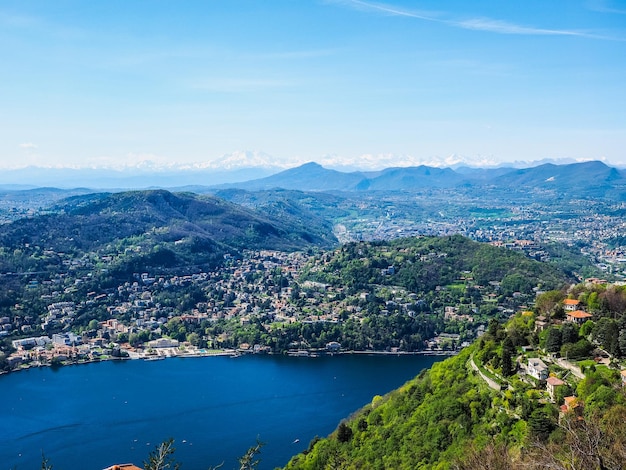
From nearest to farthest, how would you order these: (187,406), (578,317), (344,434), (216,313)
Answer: (578,317)
(344,434)
(187,406)
(216,313)

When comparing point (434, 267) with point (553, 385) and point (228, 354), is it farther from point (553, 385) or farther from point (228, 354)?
point (553, 385)

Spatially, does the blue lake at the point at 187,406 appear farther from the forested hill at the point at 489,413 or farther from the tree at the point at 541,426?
the tree at the point at 541,426

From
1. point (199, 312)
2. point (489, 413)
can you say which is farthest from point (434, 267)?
point (489, 413)

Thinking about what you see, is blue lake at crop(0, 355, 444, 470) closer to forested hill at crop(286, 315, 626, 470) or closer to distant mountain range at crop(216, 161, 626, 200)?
forested hill at crop(286, 315, 626, 470)

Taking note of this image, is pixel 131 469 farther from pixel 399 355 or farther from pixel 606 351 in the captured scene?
pixel 399 355

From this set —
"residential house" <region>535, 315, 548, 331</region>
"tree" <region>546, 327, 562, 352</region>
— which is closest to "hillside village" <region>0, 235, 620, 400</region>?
"residential house" <region>535, 315, 548, 331</region>

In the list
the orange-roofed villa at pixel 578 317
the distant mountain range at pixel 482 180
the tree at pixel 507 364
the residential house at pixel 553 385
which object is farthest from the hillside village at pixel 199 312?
the distant mountain range at pixel 482 180
